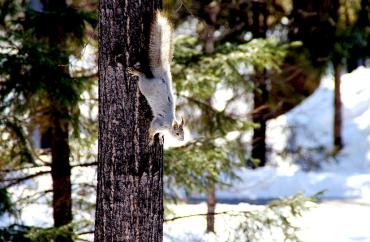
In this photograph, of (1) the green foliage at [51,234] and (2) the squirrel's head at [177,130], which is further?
(1) the green foliage at [51,234]

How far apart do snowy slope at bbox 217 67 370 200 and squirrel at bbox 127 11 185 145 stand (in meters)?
7.40

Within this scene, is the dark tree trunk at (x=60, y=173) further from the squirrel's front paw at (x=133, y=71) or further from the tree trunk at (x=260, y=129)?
the tree trunk at (x=260, y=129)

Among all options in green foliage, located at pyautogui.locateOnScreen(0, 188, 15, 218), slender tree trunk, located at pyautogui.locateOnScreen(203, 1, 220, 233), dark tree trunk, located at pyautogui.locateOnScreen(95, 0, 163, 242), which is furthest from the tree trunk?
dark tree trunk, located at pyautogui.locateOnScreen(95, 0, 163, 242)

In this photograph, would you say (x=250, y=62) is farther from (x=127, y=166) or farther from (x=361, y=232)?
(x=361, y=232)

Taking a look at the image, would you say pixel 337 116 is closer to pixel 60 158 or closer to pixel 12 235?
pixel 60 158

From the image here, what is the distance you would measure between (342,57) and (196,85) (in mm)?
9291

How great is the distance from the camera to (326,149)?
60.2ft

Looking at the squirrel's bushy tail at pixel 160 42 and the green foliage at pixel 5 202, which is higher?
the squirrel's bushy tail at pixel 160 42

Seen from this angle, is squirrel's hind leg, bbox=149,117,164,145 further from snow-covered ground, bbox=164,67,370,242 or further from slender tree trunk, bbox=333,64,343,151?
slender tree trunk, bbox=333,64,343,151

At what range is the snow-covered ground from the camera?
32.7 ft

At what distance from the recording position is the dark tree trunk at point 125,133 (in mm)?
4387

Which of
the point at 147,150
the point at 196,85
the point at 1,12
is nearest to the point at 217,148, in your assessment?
the point at 196,85

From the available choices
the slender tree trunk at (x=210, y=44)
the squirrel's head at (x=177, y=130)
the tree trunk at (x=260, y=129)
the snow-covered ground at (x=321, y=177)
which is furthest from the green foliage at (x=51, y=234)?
the tree trunk at (x=260, y=129)

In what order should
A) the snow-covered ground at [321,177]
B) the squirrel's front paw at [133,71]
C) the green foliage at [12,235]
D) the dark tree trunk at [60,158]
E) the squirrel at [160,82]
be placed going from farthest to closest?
the snow-covered ground at [321,177] < the dark tree trunk at [60,158] < the green foliage at [12,235] < the squirrel's front paw at [133,71] < the squirrel at [160,82]
